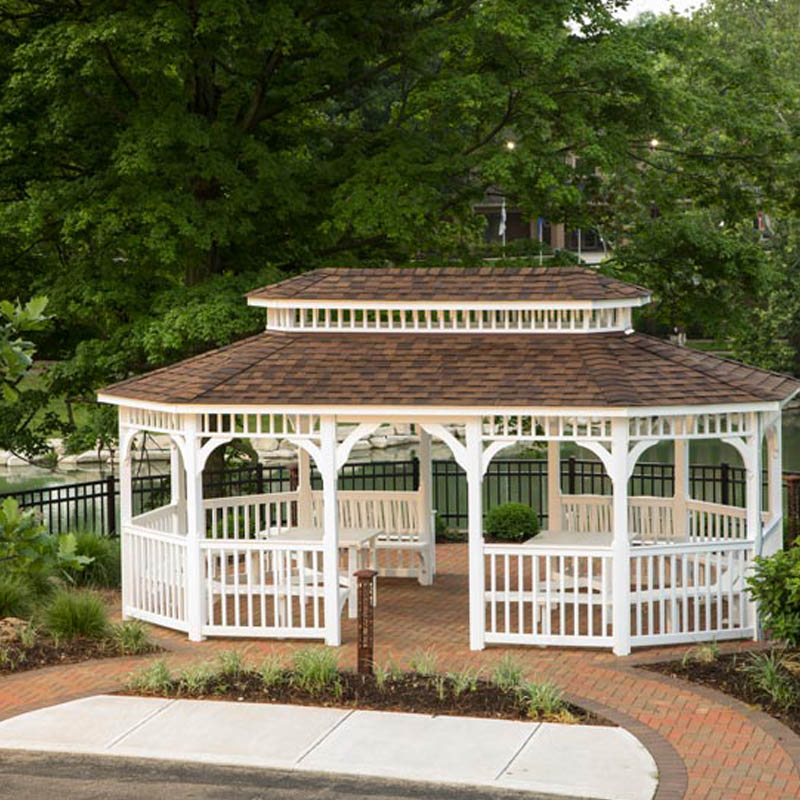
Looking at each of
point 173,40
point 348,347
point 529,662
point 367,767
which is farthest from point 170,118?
point 367,767

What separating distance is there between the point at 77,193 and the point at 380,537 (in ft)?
21.9

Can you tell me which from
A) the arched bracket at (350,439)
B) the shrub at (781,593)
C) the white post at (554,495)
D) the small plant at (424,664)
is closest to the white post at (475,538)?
the small plant at (424,664)

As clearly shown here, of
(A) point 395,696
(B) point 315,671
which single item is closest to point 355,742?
(A) point 395,696

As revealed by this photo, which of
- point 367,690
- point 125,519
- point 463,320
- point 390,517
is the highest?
point 463,320

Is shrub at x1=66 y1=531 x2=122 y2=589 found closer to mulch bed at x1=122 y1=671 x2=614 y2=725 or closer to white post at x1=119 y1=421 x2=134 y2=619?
white post at x1=119 y1=421 x2=134 y2=619

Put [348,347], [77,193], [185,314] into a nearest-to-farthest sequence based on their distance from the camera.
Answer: [348,347], [185,314], [77,193]

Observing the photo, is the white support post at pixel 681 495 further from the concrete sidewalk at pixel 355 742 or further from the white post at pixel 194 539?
the concrete sidewalk at pixel 355 742

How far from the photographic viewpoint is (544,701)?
38.8ft

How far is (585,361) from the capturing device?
14508mm

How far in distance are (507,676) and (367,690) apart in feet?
3.86

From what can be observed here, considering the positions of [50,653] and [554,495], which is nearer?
[50,653]

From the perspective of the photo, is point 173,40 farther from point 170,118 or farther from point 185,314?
point 185,314

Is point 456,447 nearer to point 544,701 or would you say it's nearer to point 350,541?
point 350,541

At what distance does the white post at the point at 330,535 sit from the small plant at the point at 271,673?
4.57ft
